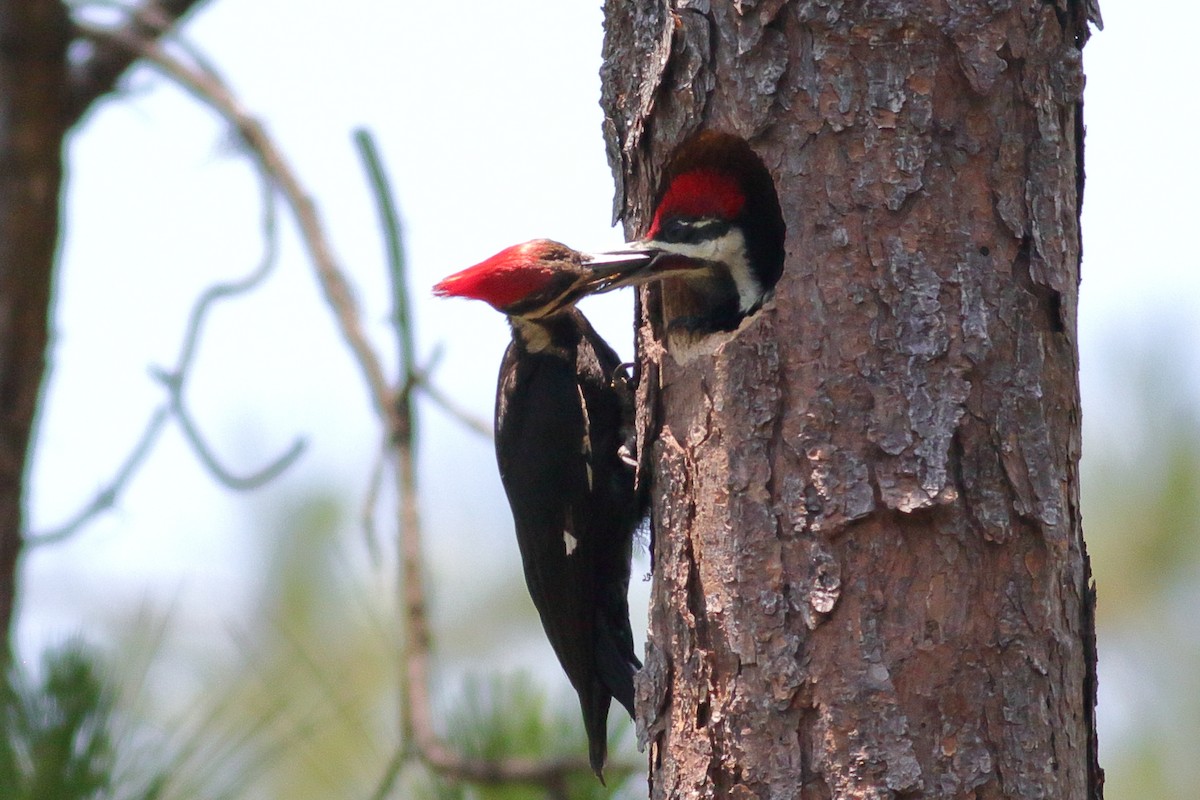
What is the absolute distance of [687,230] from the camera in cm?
263

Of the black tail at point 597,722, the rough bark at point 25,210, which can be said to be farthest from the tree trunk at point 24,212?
the black tail at point 597,722

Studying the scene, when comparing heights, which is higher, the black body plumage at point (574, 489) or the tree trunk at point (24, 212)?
the tree trunk at point (24, 212)

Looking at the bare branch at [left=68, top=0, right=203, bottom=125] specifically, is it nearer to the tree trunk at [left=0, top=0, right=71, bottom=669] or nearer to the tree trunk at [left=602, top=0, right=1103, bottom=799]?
the tree trunk at [left=0, top=0, right=71, bottom=669]

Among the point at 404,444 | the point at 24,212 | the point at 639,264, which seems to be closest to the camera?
the point at 639,264

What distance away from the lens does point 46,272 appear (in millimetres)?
3547

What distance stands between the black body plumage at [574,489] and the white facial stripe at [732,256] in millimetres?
436

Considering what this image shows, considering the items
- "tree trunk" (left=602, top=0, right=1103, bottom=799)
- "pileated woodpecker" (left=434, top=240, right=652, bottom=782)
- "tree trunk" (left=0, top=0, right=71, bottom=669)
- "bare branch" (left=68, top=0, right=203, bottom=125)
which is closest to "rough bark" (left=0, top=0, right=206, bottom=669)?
"tree trunk" (left=0, top=0, right=71, bottom=669)

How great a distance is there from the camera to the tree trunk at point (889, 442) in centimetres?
205

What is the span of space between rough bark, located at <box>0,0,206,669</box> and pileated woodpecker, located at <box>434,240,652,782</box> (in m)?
1.30

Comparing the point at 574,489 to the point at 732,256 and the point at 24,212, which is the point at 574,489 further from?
the point at 24,212

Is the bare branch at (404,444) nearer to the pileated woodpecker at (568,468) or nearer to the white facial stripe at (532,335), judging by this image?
the pileated woodpecker at (568,468)

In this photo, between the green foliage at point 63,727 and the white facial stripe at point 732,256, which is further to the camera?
the white facial stripe at point 732,256

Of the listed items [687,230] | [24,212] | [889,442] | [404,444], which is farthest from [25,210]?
[889,442]

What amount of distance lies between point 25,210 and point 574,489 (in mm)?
1696
